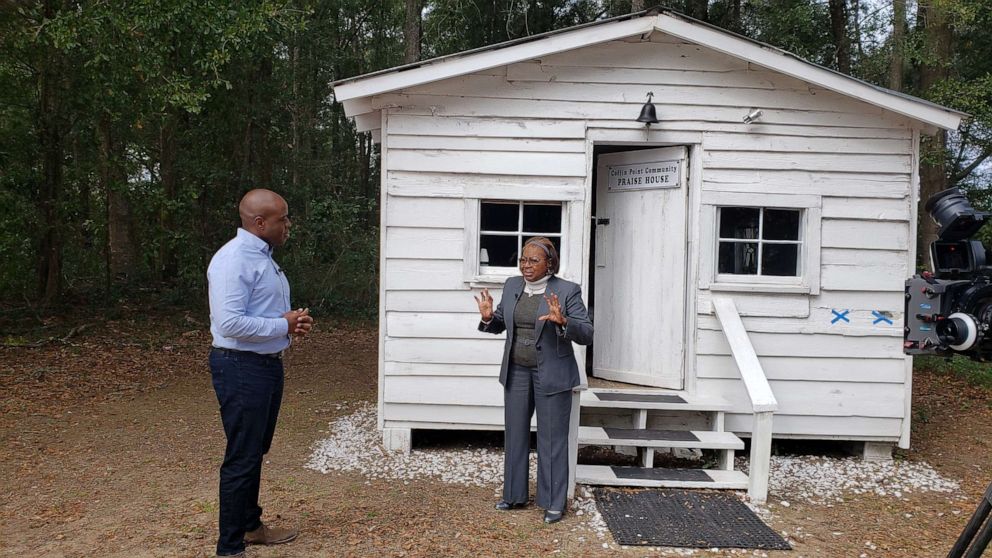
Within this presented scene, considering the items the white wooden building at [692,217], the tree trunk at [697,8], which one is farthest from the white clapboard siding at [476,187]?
the tree trunk at [697,8]

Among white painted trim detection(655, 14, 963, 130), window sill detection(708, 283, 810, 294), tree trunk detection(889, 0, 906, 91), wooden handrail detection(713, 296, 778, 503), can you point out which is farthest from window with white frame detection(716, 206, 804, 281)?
tree trunk detection(889, 0, 906, 91)

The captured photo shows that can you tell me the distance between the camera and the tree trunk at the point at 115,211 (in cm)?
1077

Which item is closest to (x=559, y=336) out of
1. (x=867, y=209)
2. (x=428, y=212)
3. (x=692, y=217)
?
(x=428, y=212)

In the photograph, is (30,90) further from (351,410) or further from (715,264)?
(715,264)

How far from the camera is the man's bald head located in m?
3.50

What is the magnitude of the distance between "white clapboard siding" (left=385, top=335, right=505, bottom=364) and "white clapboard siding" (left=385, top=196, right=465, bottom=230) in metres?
0.92

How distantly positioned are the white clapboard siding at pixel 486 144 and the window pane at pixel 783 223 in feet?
5.38

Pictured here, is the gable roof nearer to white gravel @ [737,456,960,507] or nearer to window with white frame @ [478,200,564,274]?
window with white frame @ [478,200,564,274]

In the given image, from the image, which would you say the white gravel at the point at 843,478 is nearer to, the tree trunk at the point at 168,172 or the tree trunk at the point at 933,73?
the tree trunk at the point at 933,73

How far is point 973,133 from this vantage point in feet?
43.3

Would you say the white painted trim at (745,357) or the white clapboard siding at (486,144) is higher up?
the white clapboard siding at (486,144)

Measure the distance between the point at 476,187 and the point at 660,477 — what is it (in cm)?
257

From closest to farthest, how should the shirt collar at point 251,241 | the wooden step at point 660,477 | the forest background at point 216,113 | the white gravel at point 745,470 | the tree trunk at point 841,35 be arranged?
the shirt collar at point 251,241 < the wooden step at point 660,477 < the white gravel at point 745,470 < the forest background at point 216,113 < the tree trunk at point 841,35

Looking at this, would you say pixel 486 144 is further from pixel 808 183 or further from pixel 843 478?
pixel 843 478
